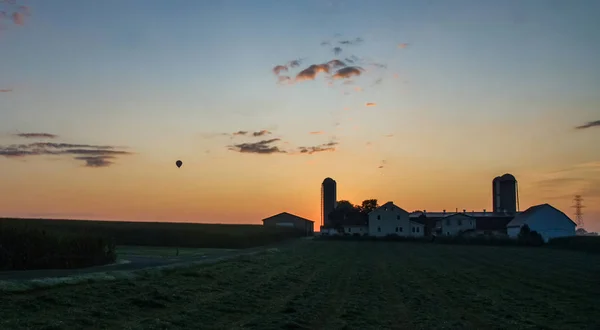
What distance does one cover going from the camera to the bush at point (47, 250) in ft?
122

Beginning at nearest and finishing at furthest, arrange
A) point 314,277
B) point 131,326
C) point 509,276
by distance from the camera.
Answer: point 131,326
point 314,277
point 509,276

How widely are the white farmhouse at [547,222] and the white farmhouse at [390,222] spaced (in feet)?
92.6

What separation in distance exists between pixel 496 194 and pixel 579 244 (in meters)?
74.1

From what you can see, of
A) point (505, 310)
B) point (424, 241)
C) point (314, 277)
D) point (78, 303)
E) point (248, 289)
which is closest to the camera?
point (78, 303)

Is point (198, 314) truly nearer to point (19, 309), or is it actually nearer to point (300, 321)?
point (300, 321)

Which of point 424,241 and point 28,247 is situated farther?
point 424,241

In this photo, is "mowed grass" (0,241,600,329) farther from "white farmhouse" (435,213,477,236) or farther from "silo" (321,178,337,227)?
"silo" (321,178,337,227)

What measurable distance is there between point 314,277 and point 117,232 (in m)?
58.6

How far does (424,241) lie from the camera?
371 ft

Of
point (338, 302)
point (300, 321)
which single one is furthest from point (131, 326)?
point (338, 302)

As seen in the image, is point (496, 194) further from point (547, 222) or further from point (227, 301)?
point (227, 301)

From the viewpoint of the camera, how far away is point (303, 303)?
25.2 m

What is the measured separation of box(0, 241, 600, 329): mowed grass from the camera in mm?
19047

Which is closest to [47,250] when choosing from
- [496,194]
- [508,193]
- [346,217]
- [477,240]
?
[477,240]
